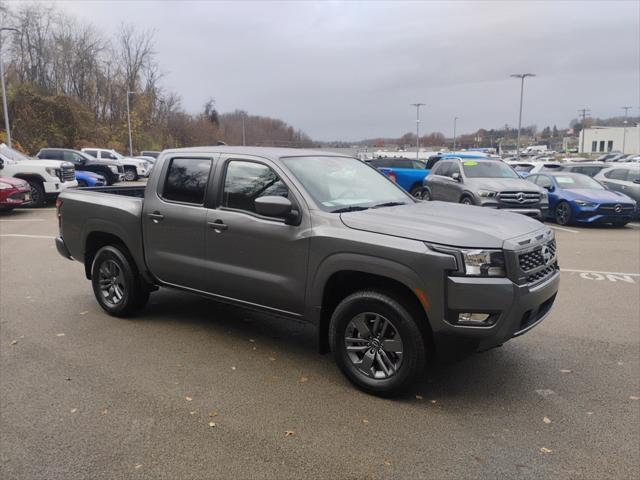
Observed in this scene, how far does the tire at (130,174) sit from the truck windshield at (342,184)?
27596mm

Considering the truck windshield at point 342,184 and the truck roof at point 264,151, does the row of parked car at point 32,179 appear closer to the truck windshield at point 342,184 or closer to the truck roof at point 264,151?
the truck roof at point 264,151

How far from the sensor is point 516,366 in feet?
15.0

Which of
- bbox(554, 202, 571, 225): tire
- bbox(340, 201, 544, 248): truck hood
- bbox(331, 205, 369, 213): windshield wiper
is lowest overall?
bbox(554, 202, 571, 225): tire

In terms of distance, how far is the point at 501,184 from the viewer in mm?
13320

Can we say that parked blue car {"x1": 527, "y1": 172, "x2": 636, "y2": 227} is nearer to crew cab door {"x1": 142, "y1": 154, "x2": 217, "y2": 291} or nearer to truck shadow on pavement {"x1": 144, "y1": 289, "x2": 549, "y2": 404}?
truck shadow on pavement {"x1": 144, "y1": 289, "x2": 549, "y2": 404}

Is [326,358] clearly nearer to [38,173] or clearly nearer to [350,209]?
[350,209]

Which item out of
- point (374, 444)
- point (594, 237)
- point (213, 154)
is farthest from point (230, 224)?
point (594, 237)

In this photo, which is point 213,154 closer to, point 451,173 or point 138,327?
point 138,327

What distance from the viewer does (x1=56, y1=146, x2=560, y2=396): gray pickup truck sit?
3551 mm

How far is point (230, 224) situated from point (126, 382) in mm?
1557

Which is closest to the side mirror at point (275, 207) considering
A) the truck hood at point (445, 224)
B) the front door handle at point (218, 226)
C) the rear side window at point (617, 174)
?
the truck hood at point (445, 224)

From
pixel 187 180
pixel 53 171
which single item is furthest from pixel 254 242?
pixel 53 171

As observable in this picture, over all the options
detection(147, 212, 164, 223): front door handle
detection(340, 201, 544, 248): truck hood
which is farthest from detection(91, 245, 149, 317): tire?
detection(340, 201, 544, 248): truck hood

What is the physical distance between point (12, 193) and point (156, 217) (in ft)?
38.4
